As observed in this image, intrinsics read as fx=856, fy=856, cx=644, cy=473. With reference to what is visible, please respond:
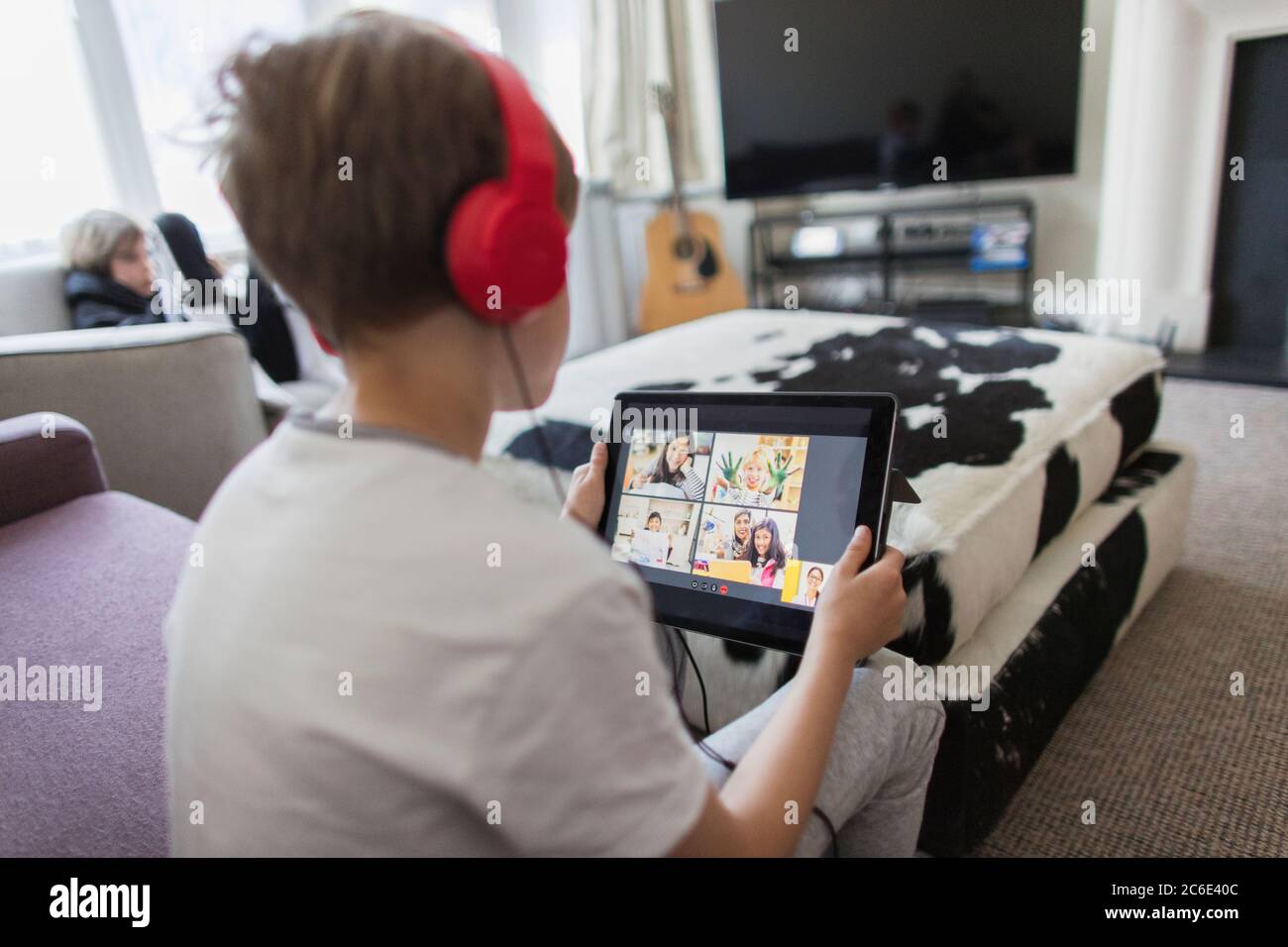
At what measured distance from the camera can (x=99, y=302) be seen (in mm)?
2105

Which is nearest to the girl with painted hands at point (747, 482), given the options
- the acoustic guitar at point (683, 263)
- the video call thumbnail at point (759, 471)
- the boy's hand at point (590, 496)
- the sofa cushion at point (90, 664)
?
the video call thumbnail at point (759, 471)

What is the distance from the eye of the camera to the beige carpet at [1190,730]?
43.9 inches

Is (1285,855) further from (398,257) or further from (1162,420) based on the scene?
(1162,420)

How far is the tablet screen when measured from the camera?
79 cm

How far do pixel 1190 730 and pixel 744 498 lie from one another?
0.93m

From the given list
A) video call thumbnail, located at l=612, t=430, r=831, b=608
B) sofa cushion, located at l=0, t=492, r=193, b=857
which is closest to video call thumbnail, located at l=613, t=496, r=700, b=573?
video call thumbnail, located at l=612, t=430, r=831, b=608

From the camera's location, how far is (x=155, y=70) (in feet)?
9.87

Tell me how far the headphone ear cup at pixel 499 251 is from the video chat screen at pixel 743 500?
39 centimetres

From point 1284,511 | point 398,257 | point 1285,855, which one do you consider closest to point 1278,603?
point 1284,511

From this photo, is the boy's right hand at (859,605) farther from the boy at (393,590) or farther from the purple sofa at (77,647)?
the purple sofa at (77,647)

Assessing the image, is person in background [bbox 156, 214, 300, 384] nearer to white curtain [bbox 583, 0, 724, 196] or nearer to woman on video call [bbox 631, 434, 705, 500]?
woman on video call [bbox 631, 434, 705, 500]

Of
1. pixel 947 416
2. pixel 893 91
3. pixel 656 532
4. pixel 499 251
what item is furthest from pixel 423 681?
pixel 893 91
